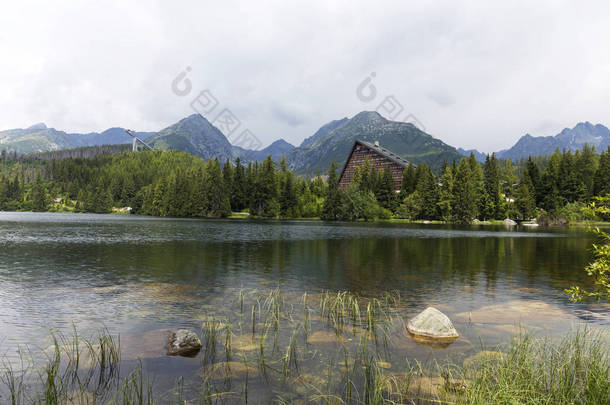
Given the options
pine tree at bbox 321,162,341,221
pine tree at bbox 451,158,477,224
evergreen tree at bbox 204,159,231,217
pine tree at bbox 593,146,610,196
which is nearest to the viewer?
pine tree at bbox 593,146,610,196

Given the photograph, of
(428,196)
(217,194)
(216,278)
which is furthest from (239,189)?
(216,278)

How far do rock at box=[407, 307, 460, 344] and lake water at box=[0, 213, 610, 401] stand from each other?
45 centimetres

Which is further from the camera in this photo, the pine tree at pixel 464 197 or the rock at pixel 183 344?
the pine tree at pixel 464 197

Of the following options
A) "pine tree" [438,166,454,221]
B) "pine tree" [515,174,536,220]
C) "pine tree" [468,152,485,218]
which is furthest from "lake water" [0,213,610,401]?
"pine tree" [515,174,536,220]

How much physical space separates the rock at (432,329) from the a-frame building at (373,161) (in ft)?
504

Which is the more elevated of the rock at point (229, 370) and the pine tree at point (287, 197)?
the pine tree at point (287, 197)

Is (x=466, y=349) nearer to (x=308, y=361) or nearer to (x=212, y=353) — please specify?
(x=308, y=361)

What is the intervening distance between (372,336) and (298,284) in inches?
400

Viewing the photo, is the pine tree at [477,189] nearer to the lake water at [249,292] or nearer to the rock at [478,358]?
the lake water at [249,292]

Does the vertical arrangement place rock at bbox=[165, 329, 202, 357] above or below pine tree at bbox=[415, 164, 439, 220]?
below

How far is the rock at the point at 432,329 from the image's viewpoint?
42.0 ft

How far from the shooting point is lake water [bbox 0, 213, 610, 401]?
502 inches

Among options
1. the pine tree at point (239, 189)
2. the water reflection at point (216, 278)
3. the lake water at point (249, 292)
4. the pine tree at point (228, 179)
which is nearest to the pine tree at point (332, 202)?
the pine tree at point (239, 189)

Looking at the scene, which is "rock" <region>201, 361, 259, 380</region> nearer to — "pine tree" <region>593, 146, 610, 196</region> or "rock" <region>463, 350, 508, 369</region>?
"rock" <region>463, 350, 508, 369</region>
